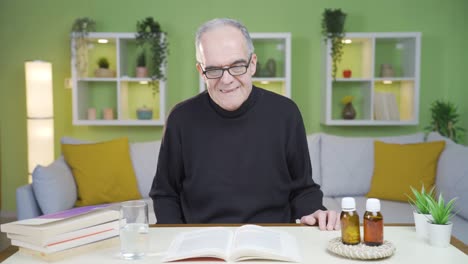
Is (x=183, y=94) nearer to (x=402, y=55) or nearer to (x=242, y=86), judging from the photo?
(x=402, y=55)

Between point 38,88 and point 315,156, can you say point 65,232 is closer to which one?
point 315,156

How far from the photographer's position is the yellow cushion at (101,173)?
12.1ft

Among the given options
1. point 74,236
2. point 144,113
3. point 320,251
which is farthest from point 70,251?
point 144,113

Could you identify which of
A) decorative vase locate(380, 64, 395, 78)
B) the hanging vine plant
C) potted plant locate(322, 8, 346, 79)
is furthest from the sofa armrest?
decorative vase locate(380, 64, 395, 78)

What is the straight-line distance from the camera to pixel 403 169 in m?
3.69

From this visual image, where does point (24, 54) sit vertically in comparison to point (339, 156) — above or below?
above

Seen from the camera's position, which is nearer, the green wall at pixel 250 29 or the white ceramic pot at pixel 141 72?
the white ceramic pot at pixel 141 72

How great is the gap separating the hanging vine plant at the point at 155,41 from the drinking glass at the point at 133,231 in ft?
11.2

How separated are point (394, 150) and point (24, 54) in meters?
3.43

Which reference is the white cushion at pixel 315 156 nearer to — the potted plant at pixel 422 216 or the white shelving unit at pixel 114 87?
the white shelving unit at pixel 114 87

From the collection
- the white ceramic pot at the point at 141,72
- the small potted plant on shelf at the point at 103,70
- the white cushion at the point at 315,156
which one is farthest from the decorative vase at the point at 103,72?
the white cushion at the point at 315,156

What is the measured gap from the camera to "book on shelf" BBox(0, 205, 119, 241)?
1.26 m

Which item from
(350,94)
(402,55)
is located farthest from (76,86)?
(402,55)

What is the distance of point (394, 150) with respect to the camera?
3787 mm
